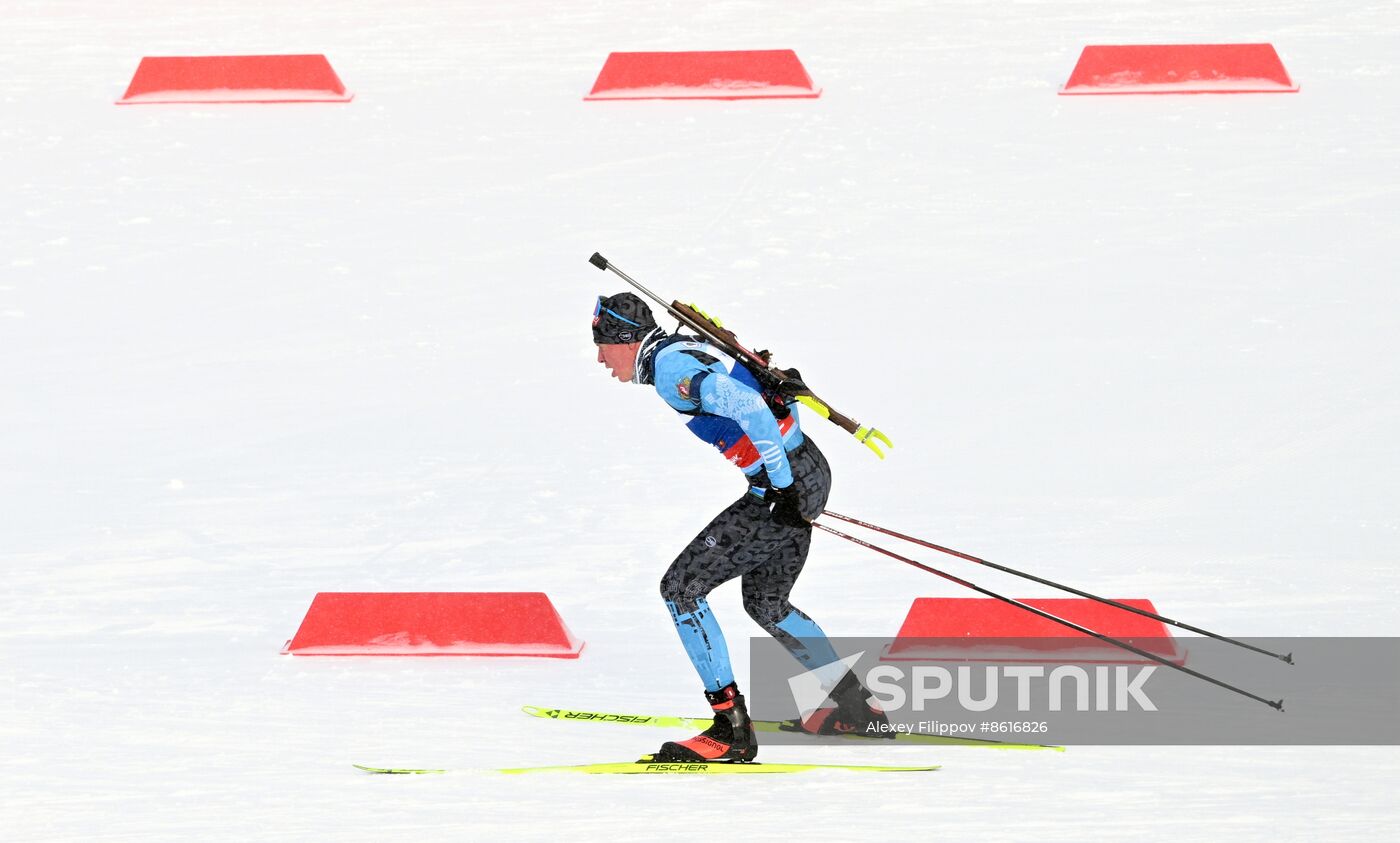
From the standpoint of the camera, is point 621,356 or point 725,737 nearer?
point 621,356

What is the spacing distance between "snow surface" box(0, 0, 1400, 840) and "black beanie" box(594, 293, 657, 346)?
1.45m

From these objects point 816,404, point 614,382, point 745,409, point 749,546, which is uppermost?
point 614,382

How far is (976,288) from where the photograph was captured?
12.4 meters

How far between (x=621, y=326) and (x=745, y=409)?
49 centimetres

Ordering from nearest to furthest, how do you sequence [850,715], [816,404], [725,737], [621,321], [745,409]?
[745,409]
[621,321]
[816,404]
[725,737]
[850,715]

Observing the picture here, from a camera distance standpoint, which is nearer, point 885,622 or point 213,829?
point 213,829

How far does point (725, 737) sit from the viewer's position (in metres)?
7.64

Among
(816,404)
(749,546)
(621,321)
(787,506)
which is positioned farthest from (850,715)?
(621,321)

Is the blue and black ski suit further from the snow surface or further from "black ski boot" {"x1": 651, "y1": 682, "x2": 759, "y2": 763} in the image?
the snow surface

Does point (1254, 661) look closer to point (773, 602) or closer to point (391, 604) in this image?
point (773, 602)

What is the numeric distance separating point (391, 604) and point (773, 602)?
80.0 inches

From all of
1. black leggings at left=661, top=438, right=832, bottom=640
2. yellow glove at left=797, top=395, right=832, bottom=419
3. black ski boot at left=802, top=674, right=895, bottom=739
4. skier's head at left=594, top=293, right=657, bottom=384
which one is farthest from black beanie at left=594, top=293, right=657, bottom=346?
black ski boot at left=802, top=674, right=895, bottom=739

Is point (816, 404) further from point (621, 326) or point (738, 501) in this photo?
point (621, 326)

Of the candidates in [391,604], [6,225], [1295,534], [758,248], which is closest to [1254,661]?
[1295,534]
